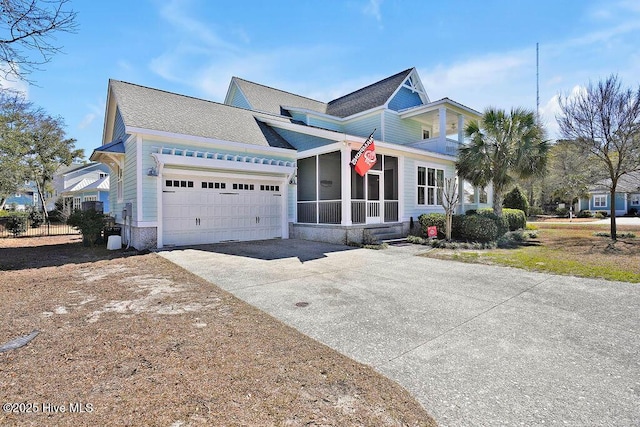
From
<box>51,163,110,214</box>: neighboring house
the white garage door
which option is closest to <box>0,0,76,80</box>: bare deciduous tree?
the white garage door

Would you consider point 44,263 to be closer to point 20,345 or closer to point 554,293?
point 20,345

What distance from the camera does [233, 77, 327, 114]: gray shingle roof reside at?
17.3 metres

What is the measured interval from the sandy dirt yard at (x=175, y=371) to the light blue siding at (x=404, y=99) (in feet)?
49.2

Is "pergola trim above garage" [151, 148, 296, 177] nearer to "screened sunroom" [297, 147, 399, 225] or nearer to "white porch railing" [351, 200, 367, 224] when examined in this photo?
"screened sunroom" [297, 147, 399, 225]

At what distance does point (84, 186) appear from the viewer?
3200 centimetres

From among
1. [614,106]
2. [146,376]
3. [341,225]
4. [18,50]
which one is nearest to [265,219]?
[341,225]

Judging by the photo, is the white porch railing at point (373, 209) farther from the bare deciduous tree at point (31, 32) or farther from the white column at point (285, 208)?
the bare deciduous tree at point (31, 32)

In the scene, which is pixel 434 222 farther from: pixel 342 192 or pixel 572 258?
pixel 572 258

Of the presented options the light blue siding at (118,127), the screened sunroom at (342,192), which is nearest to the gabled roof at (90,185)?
the light blue siding at (118,127)

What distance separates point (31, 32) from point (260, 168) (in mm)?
7320

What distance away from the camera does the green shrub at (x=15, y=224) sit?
16.5 m

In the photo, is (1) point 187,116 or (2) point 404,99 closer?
(1) point 187,116

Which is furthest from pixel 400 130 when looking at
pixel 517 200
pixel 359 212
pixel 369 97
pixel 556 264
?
pixel 517 200

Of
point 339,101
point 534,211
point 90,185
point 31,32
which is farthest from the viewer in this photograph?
point 534,211
